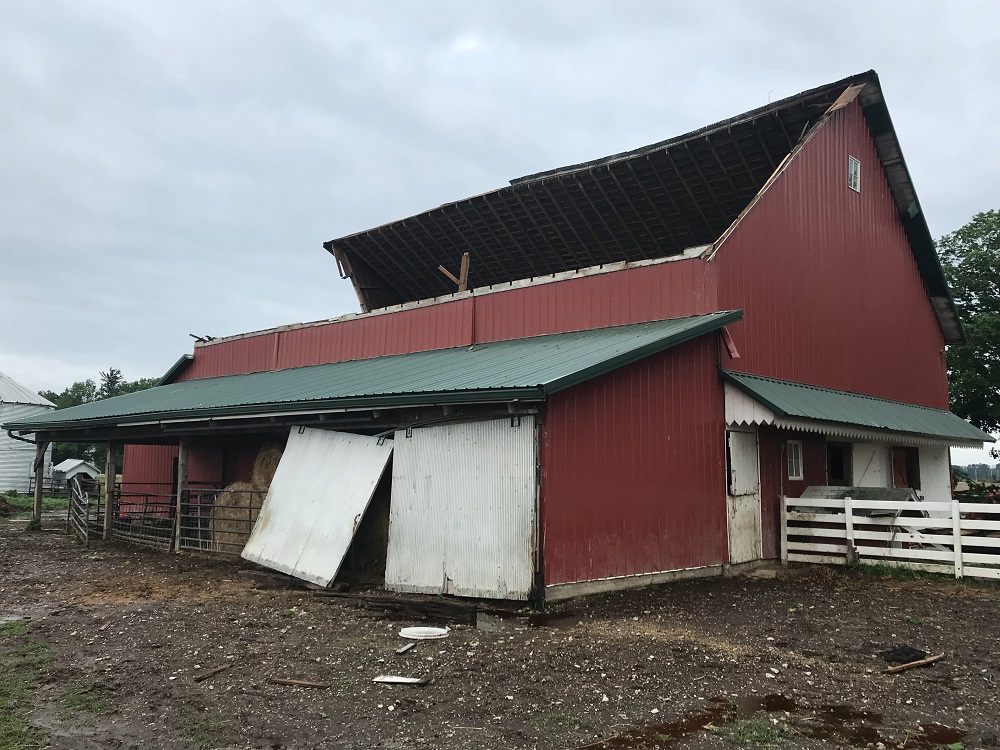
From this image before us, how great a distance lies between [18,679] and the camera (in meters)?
6.83

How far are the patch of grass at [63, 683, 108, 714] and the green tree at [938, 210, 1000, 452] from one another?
31655mm

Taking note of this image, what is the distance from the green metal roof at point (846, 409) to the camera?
12.7 metres

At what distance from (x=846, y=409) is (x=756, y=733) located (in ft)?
34.5

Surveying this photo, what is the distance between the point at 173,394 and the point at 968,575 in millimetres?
17766

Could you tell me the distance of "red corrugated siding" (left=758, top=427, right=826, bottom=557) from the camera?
13508 millimetres

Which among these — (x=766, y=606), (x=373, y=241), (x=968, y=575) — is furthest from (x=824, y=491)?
(x=373, y=241)

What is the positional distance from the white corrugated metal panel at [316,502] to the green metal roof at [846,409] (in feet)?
19.7

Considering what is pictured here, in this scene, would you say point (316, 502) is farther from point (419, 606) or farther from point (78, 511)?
point (78, 511)

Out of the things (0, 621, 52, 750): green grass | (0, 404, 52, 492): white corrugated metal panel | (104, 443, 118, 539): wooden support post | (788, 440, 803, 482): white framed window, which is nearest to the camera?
(0, 621, 52, 750): green grass

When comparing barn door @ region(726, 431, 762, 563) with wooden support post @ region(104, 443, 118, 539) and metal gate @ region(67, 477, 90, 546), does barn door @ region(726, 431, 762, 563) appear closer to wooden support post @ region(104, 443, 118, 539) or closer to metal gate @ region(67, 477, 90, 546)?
wooden support post @ region(104, 443, 118, 539)

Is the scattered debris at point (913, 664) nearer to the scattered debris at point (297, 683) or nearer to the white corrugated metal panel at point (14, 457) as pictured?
the scattered debris at point (297, 683)

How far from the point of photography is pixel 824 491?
14.0 meters

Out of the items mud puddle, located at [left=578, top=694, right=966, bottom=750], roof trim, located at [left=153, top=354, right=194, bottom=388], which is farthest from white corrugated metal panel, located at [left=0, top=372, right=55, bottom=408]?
mud puddle, located at [left=578, top=694, right=966, bottom=750]

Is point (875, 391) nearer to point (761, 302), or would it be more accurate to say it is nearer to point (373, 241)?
point (761, 302)
